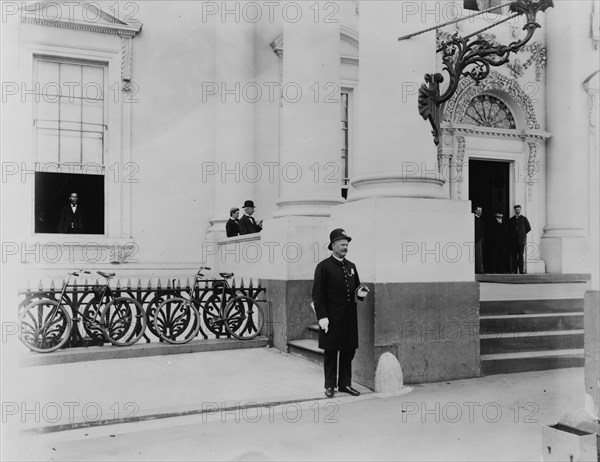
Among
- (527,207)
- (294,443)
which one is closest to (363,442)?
(294,443)

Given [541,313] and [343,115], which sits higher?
[343,115]

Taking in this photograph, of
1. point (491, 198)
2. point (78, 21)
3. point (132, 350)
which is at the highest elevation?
point (78, 21)

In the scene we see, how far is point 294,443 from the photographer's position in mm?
5902

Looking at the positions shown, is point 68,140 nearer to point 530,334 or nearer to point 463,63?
point 463,63

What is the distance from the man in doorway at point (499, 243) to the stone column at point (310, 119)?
27.7 ft

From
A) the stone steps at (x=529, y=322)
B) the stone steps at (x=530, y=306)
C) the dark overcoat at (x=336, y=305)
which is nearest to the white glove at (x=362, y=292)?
the dark overcoat at (x=336, y=305)

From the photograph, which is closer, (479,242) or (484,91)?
(479,242)

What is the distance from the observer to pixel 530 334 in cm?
948

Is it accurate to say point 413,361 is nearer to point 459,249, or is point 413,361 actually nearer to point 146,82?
point 459,249

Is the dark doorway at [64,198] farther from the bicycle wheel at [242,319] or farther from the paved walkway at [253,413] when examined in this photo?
the paved walkway at [253,413]

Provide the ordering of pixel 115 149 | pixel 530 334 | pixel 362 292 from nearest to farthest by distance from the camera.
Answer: pixel 362 292 → pixel 530 334 → pixel 115 149

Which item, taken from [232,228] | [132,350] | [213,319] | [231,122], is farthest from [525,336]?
[231,122]

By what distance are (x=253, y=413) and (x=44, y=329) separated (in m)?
3.84

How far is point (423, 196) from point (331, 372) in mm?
2602
